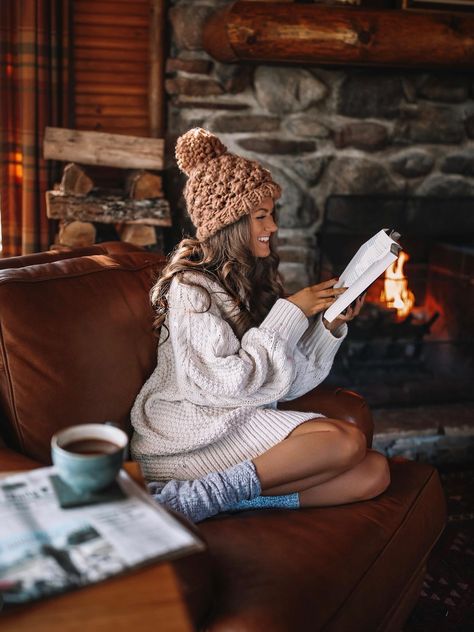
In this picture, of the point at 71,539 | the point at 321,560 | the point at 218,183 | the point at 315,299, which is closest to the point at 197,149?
the point at 218,183

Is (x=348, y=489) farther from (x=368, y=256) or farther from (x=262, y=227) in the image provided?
(x=262, y=227)

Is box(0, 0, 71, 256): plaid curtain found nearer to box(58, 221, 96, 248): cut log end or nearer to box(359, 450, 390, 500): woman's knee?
box(58, 221, 96, 248): cut log end

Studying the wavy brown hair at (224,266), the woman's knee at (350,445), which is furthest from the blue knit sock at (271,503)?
the wavy brown hair at (224,266)

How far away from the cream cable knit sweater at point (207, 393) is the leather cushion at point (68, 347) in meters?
0.07

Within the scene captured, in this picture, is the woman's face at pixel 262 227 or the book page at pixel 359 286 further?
the woman's face at pixel 262 227

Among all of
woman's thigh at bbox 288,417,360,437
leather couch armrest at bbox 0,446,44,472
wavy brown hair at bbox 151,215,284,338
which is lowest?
woman's thigh at bbox 288,417,360,437

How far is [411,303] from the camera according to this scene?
9.62 ft

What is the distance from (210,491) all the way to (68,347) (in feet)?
1.39

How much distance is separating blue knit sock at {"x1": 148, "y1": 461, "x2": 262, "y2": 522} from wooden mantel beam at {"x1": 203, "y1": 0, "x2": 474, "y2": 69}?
152 centimetres

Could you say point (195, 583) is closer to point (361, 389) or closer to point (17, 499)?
point (17, 499)

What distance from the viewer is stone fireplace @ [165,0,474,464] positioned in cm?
264

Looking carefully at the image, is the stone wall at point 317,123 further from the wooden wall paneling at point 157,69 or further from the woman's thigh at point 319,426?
the woman's thigh at point 319,426

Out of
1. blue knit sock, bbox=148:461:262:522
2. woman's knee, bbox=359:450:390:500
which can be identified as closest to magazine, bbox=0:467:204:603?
blue knit sock, bbox=148:461:262:522

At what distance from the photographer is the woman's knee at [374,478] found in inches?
60.3
